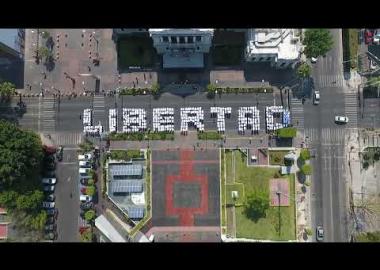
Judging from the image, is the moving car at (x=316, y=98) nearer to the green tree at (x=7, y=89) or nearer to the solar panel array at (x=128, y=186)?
the solar panel array at (x=128, y=186)

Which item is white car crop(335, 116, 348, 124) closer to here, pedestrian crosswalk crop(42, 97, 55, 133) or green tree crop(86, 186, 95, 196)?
green tree crop(86, 186, 95, 196)

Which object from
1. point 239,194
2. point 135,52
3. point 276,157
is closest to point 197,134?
point 239,194

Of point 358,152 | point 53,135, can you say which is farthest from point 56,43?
point 358,152

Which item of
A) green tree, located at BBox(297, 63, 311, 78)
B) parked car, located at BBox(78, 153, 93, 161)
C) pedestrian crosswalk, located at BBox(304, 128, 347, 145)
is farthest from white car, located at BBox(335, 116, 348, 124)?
parked car, located at BBox(78, 153, 93, 161)

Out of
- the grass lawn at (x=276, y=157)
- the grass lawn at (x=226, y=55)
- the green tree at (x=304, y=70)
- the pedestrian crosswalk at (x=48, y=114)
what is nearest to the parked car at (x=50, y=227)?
the pedestrian crosswalk at (x=48, y=114)

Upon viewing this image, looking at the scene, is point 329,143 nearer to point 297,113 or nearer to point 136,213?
point 297,113
